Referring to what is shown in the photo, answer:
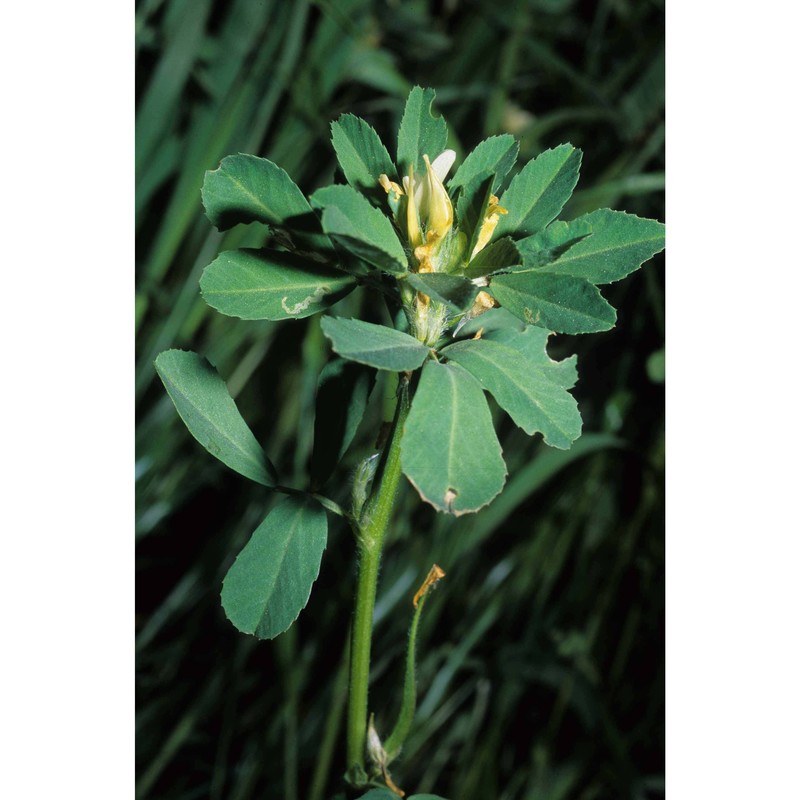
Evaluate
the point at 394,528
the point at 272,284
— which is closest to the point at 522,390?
the point at 272,284

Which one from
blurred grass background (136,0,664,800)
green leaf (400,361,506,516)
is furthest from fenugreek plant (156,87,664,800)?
blurred grass background (136,0,664,800)

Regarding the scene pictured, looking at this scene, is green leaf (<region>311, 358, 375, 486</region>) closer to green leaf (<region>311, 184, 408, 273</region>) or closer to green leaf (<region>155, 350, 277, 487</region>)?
green leaf (<region>155, 350, 277, 487</region>)

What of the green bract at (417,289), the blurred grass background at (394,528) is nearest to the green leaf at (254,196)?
the green bract at (417,289)

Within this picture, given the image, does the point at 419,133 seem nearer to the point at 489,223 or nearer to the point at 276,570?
the point at 489,223

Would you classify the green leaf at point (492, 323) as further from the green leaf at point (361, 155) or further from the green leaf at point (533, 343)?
the green leaf at point (361, 155)

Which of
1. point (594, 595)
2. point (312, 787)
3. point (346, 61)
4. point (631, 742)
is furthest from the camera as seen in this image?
point (346, 61)
